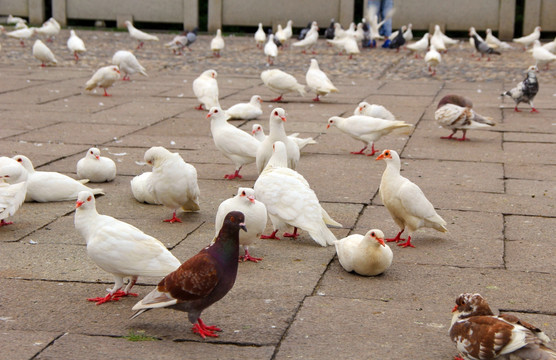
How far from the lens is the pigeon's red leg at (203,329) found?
3.89m

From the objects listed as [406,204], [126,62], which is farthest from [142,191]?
[126,62]

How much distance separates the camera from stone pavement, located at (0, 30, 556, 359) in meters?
3.91

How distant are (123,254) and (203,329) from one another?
635mm

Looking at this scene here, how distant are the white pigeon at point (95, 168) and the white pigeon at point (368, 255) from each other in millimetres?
2930

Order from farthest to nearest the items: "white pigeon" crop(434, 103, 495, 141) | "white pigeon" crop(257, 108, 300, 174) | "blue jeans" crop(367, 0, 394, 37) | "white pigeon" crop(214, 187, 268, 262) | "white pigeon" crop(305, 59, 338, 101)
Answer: "blue jeans" crop(367, 0, 394, 37) < "white pigeon" crop(305, 59, 338, 101) < "white pigeon" crop(434, 103, 495, 141) < "white pigeon" crop(257, 108, 300, 174) < "white pigeon" crop(214, 187, 268, 262)

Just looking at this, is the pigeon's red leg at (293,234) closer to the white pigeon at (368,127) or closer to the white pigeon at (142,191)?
the white pigeon at (142,191)

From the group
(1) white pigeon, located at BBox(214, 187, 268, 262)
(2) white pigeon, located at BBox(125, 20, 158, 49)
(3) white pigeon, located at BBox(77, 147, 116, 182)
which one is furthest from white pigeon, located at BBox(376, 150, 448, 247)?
(2) white pigeon, located at BBox(125, 20, 158, 49)

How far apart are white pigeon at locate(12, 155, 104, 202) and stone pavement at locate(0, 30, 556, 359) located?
99 millimetres

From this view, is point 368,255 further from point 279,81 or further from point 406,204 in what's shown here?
point 279,81

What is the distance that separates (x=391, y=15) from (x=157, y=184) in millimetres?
19154

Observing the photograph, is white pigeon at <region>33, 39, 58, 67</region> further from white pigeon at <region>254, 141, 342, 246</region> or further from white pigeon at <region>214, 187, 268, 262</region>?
white pigeon at <region>214, 187, 268, 262</region>

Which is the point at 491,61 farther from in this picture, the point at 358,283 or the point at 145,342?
the point at 145,342

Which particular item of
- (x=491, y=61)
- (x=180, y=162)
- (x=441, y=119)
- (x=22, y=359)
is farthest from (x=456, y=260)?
(x=491, y=61)

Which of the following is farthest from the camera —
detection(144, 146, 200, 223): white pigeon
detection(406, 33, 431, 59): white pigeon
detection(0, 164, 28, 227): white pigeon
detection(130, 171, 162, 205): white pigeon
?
detection(406, 33, 431, 59): white pigeon
